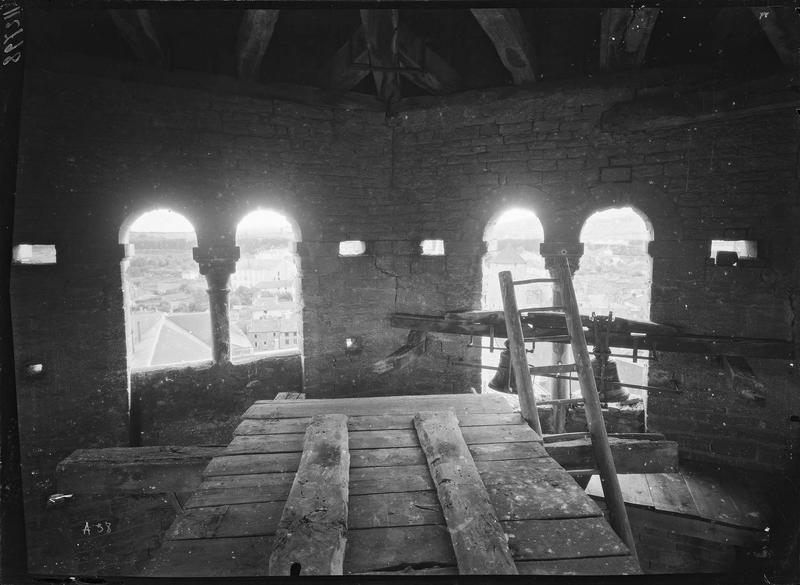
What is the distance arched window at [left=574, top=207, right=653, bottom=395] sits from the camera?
509cm

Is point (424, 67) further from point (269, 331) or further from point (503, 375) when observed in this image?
point (269, 331)

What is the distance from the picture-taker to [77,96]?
176 inches

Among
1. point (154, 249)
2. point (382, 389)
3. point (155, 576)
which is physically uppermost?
point (154, 249)

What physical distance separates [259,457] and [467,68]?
216 inches

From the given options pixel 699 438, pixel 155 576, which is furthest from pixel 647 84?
pixel 155 576

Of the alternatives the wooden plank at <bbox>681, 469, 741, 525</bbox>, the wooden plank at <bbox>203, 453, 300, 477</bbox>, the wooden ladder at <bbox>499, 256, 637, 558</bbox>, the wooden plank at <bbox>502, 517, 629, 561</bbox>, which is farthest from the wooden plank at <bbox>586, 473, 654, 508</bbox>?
the wooden plank at <bbox>203, 453, 300, 477</bbox>

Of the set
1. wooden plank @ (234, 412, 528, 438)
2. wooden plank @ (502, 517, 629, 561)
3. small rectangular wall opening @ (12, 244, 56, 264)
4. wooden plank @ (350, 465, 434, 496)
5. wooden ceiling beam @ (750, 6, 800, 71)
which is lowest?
wooden plank @ (502, 517, 629, 561)

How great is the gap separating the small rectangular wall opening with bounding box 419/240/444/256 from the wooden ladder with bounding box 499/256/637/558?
2.80 meters

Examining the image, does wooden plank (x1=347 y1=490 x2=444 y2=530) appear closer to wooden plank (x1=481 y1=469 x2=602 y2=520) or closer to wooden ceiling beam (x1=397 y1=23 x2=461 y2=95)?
wooden plank (x1=481 y1=469 x2=602 y2=520)

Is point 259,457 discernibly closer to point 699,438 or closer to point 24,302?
point 24,302

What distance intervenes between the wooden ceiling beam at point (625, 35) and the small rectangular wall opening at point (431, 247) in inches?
112

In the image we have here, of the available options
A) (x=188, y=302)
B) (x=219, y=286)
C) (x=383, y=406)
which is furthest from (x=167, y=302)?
(x=383, y=406)

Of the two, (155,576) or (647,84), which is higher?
(647,84)

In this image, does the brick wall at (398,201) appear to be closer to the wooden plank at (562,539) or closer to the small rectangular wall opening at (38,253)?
the small rectangular wall opening at (38,253)
